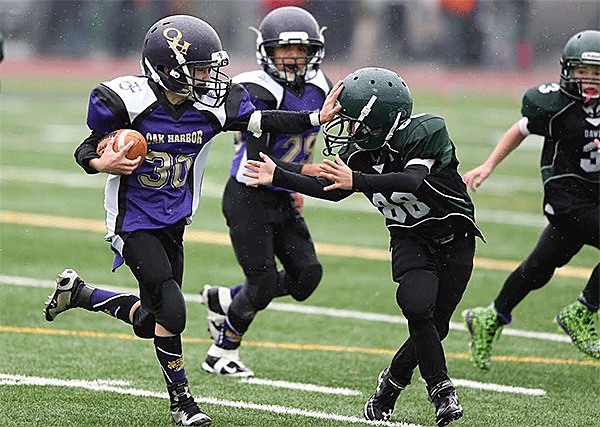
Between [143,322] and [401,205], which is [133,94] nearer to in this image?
[143,322]

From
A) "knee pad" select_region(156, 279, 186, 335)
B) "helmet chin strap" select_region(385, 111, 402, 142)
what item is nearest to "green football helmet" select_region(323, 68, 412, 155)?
"helmet chin strap" select_region(385, 111, 402, 142)

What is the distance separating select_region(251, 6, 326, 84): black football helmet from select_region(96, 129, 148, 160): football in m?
1.53

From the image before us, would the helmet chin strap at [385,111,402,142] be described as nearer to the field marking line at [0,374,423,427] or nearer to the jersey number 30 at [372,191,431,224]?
the jersey number 30 at [372,191,431,224]

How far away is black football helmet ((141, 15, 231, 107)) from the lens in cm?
524

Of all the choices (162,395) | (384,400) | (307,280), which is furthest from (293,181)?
(307,280)

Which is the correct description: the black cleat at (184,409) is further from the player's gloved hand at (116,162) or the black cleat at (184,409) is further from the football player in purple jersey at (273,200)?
the football player in purple jersey at (273,200)

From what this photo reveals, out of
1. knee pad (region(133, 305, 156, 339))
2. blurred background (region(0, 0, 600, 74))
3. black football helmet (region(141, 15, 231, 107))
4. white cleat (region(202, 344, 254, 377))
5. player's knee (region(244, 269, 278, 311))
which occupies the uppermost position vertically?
black football helmet (region(141, 15, 231, 107))

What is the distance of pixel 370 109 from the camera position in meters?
5.08

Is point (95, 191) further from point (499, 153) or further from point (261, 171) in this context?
point (261, 171)

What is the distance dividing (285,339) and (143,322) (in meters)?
1.77

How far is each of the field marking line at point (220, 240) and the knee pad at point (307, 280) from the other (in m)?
3.13

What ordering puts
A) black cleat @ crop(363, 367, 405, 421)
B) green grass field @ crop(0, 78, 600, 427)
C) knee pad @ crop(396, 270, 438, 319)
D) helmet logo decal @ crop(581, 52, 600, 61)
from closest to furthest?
knee pad @ crop(396, 270, 438, 319) < black cleat @ crop(363, 367, 405, 421) < green grass field @ crop(0, 78, 600, 427) < helmet logo decal @ crop(581, 52, 600, 61)

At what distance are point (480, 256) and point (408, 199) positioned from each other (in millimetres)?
4728

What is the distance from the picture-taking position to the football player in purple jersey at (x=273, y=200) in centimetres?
639
